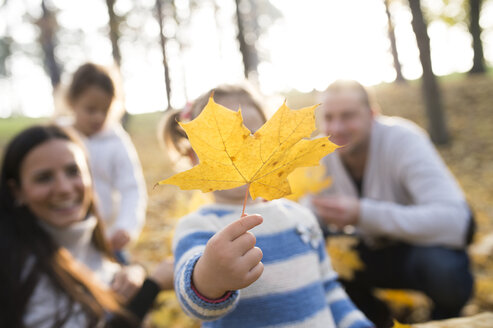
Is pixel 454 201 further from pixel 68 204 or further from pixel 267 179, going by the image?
pixel 68 204

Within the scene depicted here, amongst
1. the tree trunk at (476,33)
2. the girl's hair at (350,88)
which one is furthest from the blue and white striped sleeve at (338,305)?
the tree trunk at (476,33)

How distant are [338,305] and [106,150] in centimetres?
213

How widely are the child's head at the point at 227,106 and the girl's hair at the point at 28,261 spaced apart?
68cm

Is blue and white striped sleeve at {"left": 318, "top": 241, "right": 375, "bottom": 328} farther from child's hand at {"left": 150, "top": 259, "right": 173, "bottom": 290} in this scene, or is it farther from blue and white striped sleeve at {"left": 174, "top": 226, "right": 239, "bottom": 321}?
child's hand at {"left": 150, "top": 259, "right": 173, "bottom": 290}

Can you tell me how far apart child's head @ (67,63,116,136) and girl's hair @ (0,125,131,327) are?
89 cm

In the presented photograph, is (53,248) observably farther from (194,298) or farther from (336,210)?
(336,210)

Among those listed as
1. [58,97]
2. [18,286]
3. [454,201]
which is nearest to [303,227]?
[18,286]

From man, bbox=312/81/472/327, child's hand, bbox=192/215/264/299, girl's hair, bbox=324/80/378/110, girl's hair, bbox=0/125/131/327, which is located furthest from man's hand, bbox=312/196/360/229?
child's hand, bbox=192/215/264/299

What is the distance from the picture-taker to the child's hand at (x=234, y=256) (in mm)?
649

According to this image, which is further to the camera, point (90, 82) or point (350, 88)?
point (90, 82)

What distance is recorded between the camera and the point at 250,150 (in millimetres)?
612

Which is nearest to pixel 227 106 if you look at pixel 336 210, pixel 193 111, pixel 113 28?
pixel 193 111

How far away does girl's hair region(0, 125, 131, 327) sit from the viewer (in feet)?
4.61

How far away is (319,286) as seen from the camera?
1.05 m
